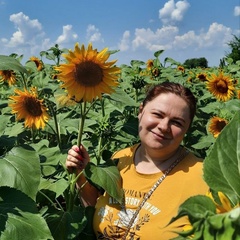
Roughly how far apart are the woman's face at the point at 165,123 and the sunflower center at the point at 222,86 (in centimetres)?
194

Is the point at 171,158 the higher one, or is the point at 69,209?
the point at 171,158

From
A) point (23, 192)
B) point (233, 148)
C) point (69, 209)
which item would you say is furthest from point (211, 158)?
point (69, 209)

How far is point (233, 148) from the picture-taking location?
0.63 metres

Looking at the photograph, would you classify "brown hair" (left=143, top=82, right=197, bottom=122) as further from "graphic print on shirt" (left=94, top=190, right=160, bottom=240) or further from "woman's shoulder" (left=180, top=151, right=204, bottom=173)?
"graphic print on shirt" (left=94, top=190, right=160, bottom=240)

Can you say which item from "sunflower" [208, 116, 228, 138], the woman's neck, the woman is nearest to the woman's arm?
the woman

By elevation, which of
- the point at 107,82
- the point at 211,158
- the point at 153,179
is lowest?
the point at 211,158

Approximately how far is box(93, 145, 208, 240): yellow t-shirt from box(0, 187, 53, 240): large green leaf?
1.72 feet

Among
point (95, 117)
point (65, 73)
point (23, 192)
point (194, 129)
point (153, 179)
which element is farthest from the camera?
point (194, 129)

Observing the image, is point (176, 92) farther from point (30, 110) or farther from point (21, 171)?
point (21, 171)

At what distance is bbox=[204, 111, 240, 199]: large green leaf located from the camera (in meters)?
0.61

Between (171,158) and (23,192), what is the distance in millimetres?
727

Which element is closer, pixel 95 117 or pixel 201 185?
pixel 201 185

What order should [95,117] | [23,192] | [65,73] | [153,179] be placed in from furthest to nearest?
[95,117] → [153,179] → [65,73] → [23,192]

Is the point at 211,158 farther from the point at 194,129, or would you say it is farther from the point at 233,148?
the point at 194,129
